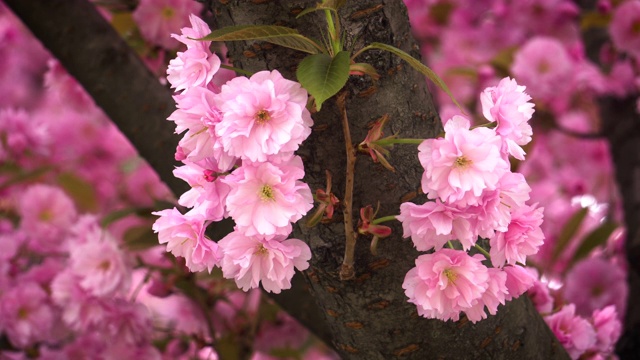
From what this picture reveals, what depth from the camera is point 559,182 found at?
8.06ft

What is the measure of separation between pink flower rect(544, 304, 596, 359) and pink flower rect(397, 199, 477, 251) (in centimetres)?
43

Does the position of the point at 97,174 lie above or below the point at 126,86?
below

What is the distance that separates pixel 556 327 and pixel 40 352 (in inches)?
38.1

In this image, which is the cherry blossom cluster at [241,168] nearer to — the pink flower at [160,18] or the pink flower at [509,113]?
the pink flower at [509,113]

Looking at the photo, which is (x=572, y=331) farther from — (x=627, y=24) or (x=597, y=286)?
(x=627, y=24)

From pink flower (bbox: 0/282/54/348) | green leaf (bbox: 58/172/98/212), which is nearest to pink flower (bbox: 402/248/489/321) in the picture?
pink flower (bbox: 0/282/54/348)

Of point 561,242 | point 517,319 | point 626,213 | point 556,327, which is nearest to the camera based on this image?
point 517,319

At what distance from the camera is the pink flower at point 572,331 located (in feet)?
3.03

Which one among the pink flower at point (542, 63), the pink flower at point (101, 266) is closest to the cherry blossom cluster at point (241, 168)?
the pink flower at point (101, 266)

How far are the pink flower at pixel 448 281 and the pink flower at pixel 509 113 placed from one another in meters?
0.10

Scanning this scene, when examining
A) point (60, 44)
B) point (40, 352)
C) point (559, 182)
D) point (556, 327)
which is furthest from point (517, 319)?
point (559, 182)

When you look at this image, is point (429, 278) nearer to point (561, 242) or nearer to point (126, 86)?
point (126, 86)

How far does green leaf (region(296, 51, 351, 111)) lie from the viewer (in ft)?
1.70

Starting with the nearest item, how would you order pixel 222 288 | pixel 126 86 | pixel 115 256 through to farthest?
pixel 126 86 → pixel 115 256 → pixel 222 288
